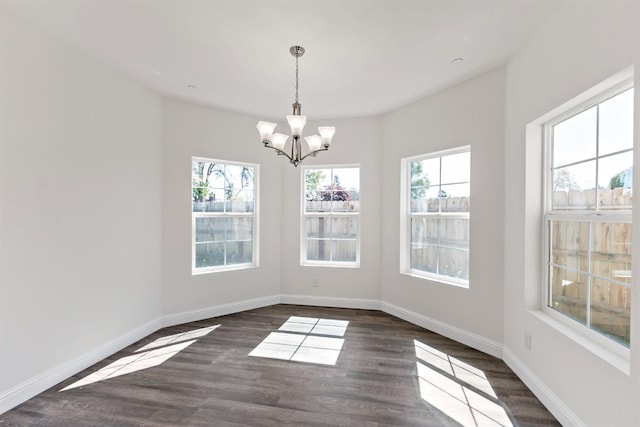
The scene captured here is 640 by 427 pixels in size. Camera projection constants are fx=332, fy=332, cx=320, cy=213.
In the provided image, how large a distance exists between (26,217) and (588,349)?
381cm

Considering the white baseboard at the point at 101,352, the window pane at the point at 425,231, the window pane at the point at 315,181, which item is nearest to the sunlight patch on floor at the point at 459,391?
the window pane at the point at 425,231

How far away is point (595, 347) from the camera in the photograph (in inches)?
76.4

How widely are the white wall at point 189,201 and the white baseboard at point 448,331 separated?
182cm

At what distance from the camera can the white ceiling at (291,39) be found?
7.34 feet

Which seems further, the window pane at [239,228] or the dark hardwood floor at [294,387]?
the window pane at [239,228]

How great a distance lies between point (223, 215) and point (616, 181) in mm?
3985

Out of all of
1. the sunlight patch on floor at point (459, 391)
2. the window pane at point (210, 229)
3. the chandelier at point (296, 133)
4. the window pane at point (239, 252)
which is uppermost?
the chandelier at point (296, 133)

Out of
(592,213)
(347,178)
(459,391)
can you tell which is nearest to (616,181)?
(592,213)

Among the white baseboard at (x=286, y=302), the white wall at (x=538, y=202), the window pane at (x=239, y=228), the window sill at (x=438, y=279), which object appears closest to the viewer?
the white wall at (x=538, y=202)

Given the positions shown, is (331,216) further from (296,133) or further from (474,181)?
(296,133)

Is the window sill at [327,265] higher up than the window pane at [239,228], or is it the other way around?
the window pane at [239,228]

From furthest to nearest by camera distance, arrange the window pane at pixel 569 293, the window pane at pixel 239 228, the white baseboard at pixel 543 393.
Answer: the window pane at pixel 239 228
the window pane at pixel 569 293
the white baseboard at pixel 543 393

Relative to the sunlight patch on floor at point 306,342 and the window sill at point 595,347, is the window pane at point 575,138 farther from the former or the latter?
the sunlight patch on floor at point 306,342

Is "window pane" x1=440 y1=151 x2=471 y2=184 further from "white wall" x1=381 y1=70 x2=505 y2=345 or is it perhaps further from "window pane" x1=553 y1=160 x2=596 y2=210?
"window pane" x1=553 y1=160 x2=596 y2=210
